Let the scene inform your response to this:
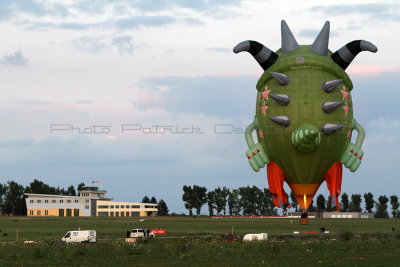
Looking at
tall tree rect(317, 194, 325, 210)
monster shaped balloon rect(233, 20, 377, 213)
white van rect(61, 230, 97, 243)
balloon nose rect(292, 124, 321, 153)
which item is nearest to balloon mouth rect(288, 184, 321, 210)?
monster shaped balloon rect(233, 20, 377, 213)

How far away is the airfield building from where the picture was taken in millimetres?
188750

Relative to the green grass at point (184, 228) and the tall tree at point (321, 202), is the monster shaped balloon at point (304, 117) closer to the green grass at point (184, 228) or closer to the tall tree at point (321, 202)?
the green grass at point (184, 228)

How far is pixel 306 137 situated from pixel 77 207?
14655 cm

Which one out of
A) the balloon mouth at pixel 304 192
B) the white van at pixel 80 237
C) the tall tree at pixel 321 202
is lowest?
the white van at pixel 80 237

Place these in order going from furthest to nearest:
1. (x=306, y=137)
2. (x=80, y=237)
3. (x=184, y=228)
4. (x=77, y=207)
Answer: (x=77, y=207)
(x=184, y=228)
(x=80, y=237)
(x=306, y=137)

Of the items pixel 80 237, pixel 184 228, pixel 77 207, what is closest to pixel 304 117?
pixel 80 237

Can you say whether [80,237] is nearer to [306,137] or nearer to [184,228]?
[306,137]

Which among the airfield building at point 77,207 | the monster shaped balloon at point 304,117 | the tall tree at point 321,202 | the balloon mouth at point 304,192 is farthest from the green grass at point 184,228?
the tall tree at point 321,202

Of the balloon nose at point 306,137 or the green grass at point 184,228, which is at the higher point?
the balloon nose at point 306,137

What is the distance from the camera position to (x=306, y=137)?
5044 cm

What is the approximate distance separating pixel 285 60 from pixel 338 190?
1163cm

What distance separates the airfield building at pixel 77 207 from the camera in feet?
619

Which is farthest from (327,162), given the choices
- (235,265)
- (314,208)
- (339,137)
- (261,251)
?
(314,208)

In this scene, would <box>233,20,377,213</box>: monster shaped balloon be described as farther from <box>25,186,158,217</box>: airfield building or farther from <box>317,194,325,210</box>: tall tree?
<box>317,194,325,210</box>: tall tree
